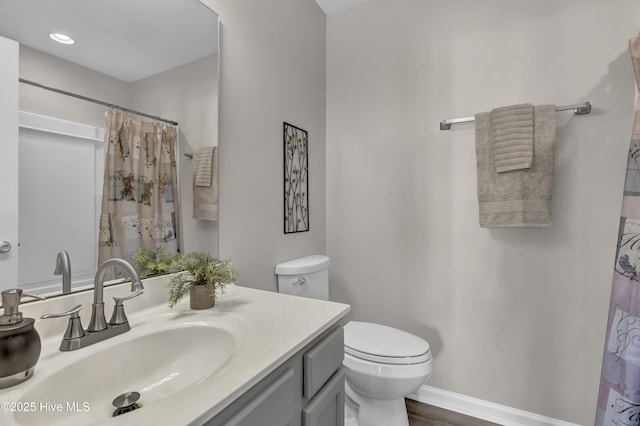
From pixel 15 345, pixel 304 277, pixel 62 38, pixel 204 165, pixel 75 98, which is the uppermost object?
pixel 62 38

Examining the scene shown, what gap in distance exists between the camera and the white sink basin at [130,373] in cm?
60

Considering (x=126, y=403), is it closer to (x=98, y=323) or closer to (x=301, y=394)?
(x=98, y=323)

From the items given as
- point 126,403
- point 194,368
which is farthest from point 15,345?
point 194,368

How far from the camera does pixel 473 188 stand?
165cm

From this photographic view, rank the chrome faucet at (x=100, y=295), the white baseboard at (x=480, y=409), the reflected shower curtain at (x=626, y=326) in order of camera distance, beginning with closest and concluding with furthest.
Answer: the chrome faucet at (x=100, y=295) → the reflected shower curtain at (x=626, y=326) → the white baseboard at (x=480, y=409)

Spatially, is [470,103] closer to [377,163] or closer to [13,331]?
[377,163]

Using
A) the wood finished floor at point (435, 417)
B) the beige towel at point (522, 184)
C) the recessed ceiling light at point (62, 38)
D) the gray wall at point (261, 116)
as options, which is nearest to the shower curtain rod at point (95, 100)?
the recessed ceiling light at point (62, 38)

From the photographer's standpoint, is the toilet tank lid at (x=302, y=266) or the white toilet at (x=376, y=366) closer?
the white toilet at (x=376, y=366)

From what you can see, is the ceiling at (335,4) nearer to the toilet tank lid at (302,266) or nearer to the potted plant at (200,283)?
the toilet tank lid at (302,266)

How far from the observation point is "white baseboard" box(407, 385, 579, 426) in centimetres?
153

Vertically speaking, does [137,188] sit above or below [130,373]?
above

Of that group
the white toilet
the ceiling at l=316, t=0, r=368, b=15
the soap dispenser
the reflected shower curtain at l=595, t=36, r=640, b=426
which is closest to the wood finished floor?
the white toilet

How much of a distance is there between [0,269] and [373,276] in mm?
1697

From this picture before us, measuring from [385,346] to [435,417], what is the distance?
68 cm
